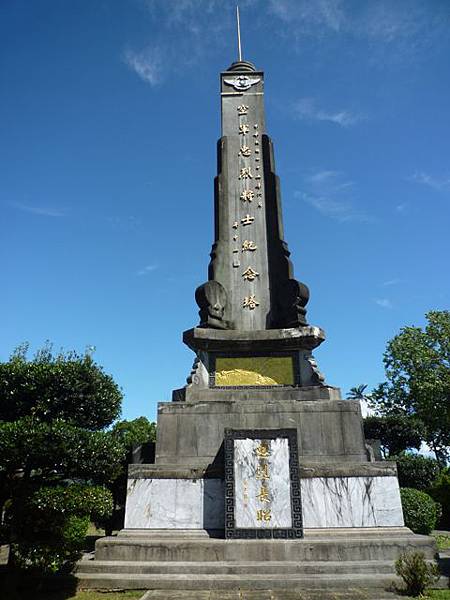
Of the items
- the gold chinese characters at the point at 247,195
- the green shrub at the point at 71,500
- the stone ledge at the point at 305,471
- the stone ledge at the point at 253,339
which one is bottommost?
the green shrub at the point at 71,500

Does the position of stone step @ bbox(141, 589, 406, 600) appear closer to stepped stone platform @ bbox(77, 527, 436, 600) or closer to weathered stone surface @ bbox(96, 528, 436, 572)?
stepped stone platform @ bbox(77, 527, 436, 600)

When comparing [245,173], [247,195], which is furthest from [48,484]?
[245,173]

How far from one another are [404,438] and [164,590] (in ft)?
75.4

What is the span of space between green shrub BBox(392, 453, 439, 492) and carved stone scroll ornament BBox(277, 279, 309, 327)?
491 inches

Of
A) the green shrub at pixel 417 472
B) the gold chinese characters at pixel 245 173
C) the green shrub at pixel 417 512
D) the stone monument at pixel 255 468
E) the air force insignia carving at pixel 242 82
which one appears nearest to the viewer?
the stone monument at pixel 255 468

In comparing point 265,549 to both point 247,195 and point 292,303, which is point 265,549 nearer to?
point 292,303

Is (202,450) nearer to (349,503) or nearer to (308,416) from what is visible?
(308,416)

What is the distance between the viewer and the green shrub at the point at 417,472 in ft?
59.0

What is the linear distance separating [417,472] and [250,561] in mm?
14796

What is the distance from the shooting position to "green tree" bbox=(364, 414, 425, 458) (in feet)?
81.3

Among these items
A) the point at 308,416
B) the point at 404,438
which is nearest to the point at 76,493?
the point at 308,416

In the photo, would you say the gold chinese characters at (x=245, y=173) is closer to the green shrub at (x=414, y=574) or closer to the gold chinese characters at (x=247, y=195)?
the gold chinese characters at (x=247, y=195)

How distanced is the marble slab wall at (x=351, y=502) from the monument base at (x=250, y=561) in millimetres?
Result: 123

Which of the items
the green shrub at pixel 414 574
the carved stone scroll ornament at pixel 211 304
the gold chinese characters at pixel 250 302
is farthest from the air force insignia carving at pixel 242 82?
the green shrub at pixel 414 574
